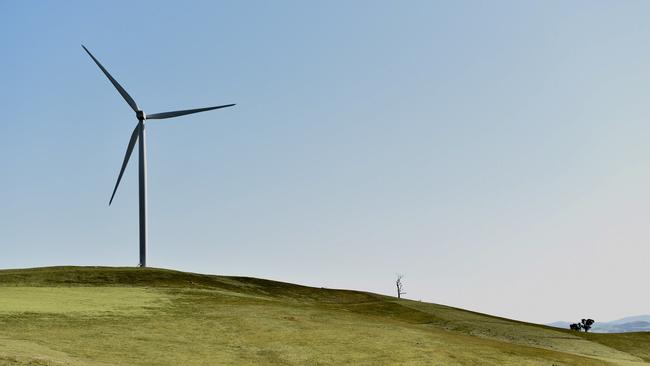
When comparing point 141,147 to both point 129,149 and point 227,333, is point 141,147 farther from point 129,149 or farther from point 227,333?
point 227,333

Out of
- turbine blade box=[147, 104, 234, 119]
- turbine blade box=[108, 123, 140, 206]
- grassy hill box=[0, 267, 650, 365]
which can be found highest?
turbine blade box=[147, 104, 234, 119]

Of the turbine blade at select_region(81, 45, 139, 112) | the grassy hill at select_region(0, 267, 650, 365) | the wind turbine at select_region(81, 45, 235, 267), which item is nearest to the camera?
the grassy hill at select_region(0, 267, 650, 365)

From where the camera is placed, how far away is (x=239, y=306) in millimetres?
49656

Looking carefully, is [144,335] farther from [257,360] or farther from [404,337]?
[404,337]

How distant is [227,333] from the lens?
37.3m

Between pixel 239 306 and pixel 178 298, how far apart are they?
6.38 metres

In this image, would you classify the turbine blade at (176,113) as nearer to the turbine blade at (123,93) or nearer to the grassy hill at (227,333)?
the turbine blade at (123,93)

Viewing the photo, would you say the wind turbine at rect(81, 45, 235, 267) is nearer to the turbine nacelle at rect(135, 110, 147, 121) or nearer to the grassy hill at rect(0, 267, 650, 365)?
the turbine nacelle at rect(135, 110, 147, 121)

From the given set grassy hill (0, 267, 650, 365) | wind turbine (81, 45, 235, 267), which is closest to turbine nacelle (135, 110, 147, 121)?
wind turbine (81, 45, 235, 267)

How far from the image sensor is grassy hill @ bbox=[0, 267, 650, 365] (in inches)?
1196

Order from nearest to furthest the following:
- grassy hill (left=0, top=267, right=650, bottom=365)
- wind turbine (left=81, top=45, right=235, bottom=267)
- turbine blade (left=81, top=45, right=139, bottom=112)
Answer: grassy hill (left=0, top=267, right=650, bottom=365) → wind turbine (left=81, top=45, right=235, bottom=267) → turbine blade (left=81, top=45, right=139, bottom=112)

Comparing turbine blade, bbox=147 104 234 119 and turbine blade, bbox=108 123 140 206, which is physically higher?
turbine blade, bbox=147 104 234 119

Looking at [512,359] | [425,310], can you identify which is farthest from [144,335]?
[425,310]

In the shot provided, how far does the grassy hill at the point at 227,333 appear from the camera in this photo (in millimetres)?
30391
